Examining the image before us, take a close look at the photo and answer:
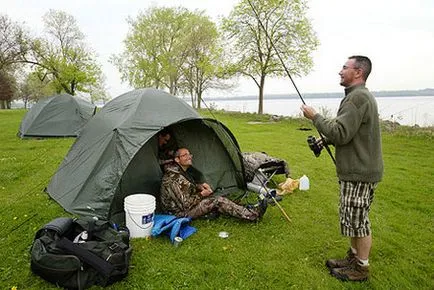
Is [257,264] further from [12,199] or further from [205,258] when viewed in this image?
[12,199]

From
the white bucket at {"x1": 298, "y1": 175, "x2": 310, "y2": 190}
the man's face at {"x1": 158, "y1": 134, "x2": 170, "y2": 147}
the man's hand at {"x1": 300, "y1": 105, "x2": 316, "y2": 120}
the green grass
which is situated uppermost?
the man's hand at {"x1": 300, "y1": 105, "x2": 316, "y2": 120}

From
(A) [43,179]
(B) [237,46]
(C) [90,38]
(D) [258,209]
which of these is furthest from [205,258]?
(C) [90,38]

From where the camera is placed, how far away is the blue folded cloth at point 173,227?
364cm

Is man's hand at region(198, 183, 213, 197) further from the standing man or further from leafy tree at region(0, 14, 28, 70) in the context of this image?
leafy tree at region(0, 14, 28, 70)

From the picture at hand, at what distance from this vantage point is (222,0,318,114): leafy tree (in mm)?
16969

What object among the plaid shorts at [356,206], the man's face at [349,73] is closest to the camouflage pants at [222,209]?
the plaid shorts at [356,206]

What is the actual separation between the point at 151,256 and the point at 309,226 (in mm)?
2148

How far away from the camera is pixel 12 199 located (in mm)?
4906

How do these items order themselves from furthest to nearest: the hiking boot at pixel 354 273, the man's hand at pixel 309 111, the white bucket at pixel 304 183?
the white bucket at pixel 304 183
the hiking boot at pixel 354 273
the man's hand at pixel 309 111

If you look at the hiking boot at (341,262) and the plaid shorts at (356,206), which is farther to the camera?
the hiking boot at (341,262)

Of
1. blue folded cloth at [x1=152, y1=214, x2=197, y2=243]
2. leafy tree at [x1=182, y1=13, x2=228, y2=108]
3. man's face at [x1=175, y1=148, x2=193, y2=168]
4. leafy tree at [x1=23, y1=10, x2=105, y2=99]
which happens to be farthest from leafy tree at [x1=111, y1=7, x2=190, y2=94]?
blue folded cloth at [x1=152, y1=214, x2=197, y2=243]

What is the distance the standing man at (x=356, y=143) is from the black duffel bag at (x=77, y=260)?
213 cm

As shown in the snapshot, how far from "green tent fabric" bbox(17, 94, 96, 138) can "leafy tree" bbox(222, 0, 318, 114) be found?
1059cm

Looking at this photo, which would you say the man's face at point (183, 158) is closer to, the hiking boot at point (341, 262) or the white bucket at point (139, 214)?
the white bucket at point (139, 214)
